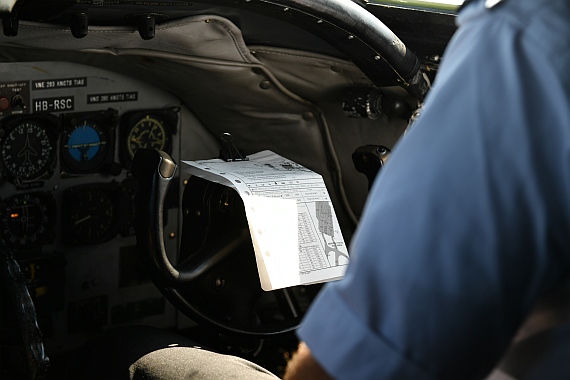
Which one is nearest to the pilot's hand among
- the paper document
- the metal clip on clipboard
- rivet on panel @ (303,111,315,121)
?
the paper document

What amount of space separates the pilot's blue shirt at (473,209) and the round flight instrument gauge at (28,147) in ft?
5.64

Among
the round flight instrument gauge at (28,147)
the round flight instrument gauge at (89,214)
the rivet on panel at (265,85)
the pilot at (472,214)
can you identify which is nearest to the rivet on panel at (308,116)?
the rivet on panel at (265,85)

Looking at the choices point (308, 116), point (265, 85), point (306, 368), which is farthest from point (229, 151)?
point (306, 368)

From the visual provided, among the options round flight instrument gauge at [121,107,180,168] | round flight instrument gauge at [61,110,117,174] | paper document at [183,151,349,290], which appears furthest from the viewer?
round flight instrument gauge at [121,107,180,168]

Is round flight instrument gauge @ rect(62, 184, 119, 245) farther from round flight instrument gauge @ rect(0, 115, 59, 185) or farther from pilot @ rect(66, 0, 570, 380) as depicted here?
pilot @ rect(66, 0, 570, 380)

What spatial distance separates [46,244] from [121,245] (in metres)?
0.26

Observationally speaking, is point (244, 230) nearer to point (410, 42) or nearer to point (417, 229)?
point (410, 42)

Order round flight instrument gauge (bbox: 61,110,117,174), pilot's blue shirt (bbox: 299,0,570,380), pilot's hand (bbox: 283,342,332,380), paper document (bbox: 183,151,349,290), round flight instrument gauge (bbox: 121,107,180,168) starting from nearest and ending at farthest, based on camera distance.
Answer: pilot's blue shirt (bbox: 299,0,570,380)
pilot's hand (bbox: 283,342,332,380)
paper document (bbox: 183,151,349,290)
round flight instrument gauge (bbox: 61,110,117,174)
round flight instrument gauge (bbox: 121,107,180,168)

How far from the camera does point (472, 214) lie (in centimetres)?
63

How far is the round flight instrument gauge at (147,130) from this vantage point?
2441mm

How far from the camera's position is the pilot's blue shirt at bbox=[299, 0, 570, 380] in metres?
0.62

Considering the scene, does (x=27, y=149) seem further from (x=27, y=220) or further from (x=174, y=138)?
(x=174, y=138)

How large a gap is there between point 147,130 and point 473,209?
1.97 metres

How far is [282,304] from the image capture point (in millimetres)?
2615
